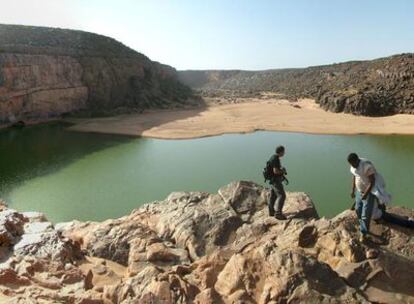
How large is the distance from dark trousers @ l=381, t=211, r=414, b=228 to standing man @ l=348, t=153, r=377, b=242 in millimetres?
528

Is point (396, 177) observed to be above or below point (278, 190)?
below

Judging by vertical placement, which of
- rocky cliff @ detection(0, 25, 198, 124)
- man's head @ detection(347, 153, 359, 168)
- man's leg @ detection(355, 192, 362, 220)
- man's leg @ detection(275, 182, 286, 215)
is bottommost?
man's leg @ detection(275, 182, 286, 215)

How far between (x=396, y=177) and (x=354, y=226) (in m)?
17.4

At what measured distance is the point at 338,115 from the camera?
53.1 m

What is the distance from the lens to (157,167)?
30078 millimetres

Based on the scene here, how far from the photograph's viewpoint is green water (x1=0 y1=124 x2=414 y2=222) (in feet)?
73.3

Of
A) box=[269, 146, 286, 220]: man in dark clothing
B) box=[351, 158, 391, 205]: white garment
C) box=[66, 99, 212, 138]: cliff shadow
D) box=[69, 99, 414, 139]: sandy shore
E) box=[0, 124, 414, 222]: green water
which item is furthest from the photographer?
box=[66, 99, 212, 138]: cliff shadow

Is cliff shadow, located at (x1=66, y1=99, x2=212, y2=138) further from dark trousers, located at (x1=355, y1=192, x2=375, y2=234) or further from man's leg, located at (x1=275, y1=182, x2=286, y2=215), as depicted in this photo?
dark trousers, located at (x1=355, y1=192, x2=375, y2=234)

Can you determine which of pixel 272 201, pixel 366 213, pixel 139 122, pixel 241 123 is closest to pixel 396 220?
pixel 366 213

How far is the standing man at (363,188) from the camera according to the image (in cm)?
918

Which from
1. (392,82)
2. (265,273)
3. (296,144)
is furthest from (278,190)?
(392,82)

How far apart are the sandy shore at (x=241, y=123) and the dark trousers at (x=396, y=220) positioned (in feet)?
109

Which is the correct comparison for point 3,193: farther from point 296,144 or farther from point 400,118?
point 400,118

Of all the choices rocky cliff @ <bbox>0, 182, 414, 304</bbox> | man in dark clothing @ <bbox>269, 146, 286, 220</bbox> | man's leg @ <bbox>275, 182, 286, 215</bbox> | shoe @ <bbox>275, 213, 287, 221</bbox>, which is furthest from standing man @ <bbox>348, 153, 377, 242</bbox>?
shoe @ <bbox>275, 213, 287, 221</bbox>
